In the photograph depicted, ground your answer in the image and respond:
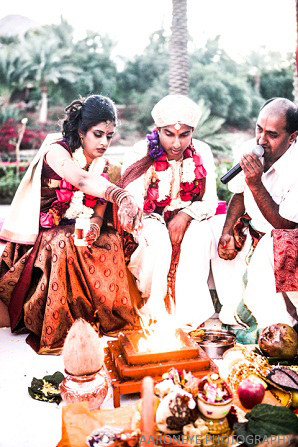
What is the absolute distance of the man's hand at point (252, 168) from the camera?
3.63 meters

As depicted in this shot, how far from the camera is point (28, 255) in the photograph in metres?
3.87

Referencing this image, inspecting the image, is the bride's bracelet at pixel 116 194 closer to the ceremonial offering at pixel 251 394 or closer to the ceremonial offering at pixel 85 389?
the ceremonial offering at pixel 85 389

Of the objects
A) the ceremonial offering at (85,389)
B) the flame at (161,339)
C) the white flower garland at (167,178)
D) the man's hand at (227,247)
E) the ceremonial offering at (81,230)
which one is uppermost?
the white flower garland at (167,178)

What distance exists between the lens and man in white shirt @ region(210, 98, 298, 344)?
3.64 m

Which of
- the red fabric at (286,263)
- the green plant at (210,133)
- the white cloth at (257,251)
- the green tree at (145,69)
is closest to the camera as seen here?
the red fabric at (286,263)

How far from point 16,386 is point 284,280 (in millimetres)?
2046

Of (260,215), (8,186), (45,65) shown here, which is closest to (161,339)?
(260,215)

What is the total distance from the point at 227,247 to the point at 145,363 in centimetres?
152

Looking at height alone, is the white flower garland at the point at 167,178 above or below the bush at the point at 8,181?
below

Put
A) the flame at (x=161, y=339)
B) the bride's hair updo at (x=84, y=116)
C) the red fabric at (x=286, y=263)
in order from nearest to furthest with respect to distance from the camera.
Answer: the flame at (x=161, y=339)
the red fabric at (x=286, y=263)
the bride's hair updo at (x=84, y=116)

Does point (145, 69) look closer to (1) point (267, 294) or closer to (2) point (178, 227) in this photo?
(2) point (178, 227)

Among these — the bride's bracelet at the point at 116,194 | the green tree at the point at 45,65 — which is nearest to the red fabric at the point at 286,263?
the bride's bracelet at the point at 116,194

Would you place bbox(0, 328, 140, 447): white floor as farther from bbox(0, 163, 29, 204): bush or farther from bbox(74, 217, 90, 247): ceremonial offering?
bbox(0, 163, 29, 204): bush

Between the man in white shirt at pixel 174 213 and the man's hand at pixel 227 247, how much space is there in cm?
10
